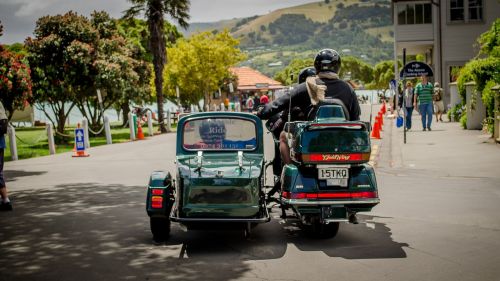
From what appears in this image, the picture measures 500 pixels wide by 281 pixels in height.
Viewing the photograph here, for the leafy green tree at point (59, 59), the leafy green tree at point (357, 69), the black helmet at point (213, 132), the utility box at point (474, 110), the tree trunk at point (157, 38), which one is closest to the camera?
the black helmet at point (213, 132)

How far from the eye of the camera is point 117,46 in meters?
35.8

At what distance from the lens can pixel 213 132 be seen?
26.6 ft

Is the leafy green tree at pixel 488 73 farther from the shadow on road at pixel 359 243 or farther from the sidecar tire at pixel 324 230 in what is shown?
the sidecar tire at pixel 324 230

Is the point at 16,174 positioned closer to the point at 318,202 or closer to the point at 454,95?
the point at 318,202

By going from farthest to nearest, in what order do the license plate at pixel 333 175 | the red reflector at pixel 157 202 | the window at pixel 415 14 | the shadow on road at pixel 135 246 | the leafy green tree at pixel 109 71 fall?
1. the window at pixel 415 14
2. the leafy green tree at pixel 109 71
3. the red reflector at pixel 157 202
4. the license plate at pixel 333 175
5. the shadow on road at pixel 135 246

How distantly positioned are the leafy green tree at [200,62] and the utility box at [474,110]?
113 feet

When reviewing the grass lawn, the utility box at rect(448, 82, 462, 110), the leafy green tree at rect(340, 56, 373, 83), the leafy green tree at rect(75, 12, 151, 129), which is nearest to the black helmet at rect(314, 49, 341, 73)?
the grass lawn

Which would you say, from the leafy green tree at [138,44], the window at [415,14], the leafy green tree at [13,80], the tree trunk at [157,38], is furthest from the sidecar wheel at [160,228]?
the window at [415,14]

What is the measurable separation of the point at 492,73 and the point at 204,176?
15.0 m

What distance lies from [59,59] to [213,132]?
2575 cm

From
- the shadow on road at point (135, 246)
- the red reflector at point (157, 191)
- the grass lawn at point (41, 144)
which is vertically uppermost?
the red reflector at point (157, 191)

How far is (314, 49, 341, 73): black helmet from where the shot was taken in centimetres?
789

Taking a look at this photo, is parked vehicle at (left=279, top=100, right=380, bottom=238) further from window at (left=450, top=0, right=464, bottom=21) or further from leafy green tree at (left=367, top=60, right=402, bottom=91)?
leafy green tree at (left=367, top=60, right=402, bottom=91)

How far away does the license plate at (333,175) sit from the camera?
7.06 meters
